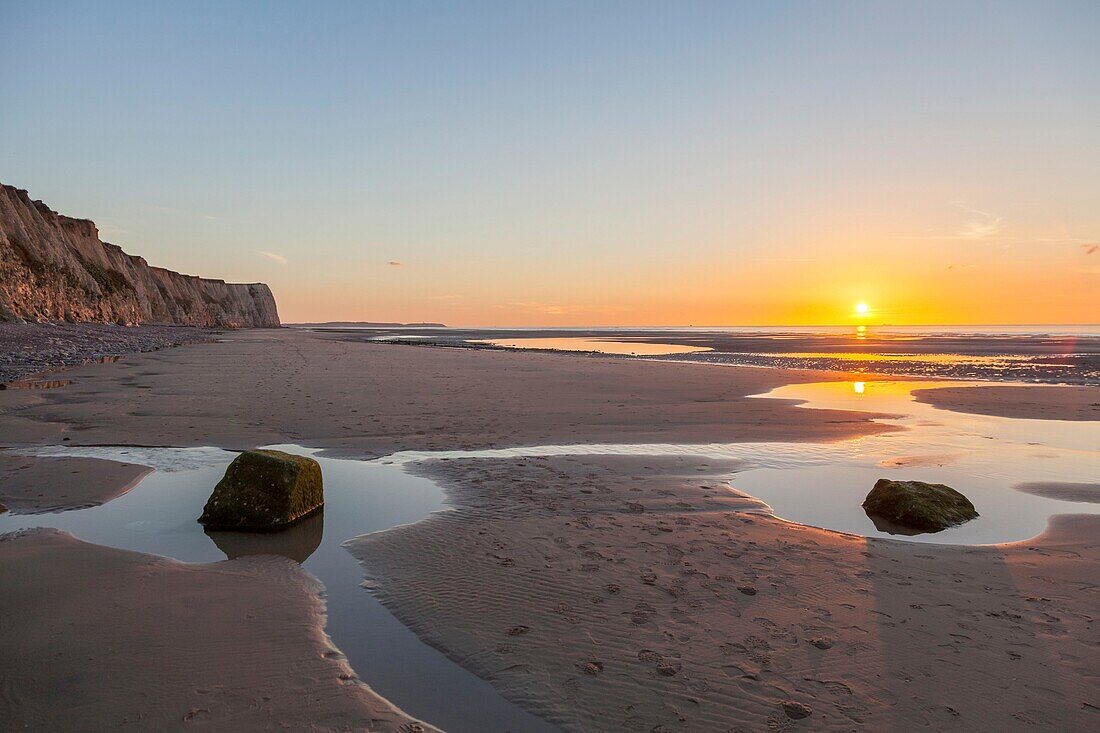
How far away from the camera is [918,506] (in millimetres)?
7645

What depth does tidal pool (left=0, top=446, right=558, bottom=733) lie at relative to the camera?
12.7ft

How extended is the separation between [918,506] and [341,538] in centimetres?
731

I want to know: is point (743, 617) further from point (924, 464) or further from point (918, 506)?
point (924, 464)

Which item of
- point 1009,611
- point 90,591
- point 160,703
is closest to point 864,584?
point 1009,611

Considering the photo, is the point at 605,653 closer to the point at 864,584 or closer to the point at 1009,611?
the point at 864,584

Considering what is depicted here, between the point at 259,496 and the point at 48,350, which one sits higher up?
the point at 48,350

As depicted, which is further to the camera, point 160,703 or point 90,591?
point 90,591

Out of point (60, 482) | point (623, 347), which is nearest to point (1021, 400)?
point (60, 482)

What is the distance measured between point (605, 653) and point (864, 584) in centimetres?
290

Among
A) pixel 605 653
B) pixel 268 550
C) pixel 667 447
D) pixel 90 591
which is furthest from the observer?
pixel 667 447

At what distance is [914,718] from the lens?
12.0 feet

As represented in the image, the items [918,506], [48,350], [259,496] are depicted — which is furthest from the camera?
[48,350]

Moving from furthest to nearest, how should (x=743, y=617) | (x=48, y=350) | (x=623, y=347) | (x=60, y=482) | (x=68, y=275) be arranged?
(x=68, y=275) < (x=623, y=347) < (x=48, y=350) < (x=60, y=482) < (x=743, y=617)

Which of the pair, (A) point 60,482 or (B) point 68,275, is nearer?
(A) point 60,482
